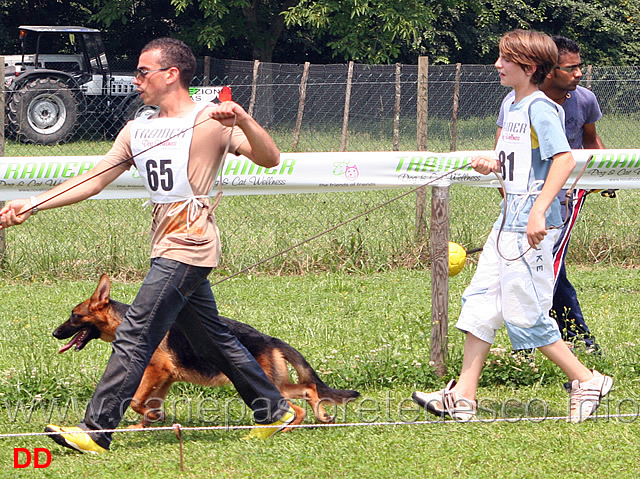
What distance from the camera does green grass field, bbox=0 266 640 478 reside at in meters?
3.69

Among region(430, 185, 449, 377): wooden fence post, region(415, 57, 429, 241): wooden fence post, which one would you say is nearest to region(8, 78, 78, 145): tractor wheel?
region(415, 57, 429, 241): wooden fence post

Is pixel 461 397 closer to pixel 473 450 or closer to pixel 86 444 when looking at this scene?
pixel 473 450

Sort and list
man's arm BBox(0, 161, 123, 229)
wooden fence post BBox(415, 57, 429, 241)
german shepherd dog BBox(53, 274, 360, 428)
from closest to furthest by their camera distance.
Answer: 1. man's arm BBox(0, 161, 123, 229)
2. german shepherd dog BBox(53, 274, 360, 428)
3. wooden fence post BBox(415, 57, 429, 241)

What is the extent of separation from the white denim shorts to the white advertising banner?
1.70 m

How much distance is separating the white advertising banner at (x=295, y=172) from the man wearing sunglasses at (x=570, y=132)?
0.65m

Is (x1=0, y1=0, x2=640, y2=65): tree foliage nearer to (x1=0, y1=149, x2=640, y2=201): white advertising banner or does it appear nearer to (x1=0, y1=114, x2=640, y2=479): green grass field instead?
(x1=0, y1=114, x2=640, y2=479): green grass field

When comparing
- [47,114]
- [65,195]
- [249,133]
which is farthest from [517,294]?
[47,114]

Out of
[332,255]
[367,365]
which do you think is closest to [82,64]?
[332,255]

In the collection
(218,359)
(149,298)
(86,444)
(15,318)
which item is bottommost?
(15,318)

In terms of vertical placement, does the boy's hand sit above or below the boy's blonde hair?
below

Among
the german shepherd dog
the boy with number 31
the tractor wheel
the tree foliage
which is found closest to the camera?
the boy with number 31

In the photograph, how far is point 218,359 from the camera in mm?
4004

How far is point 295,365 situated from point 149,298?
35.2 inches

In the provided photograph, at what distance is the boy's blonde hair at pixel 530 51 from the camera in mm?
4016
